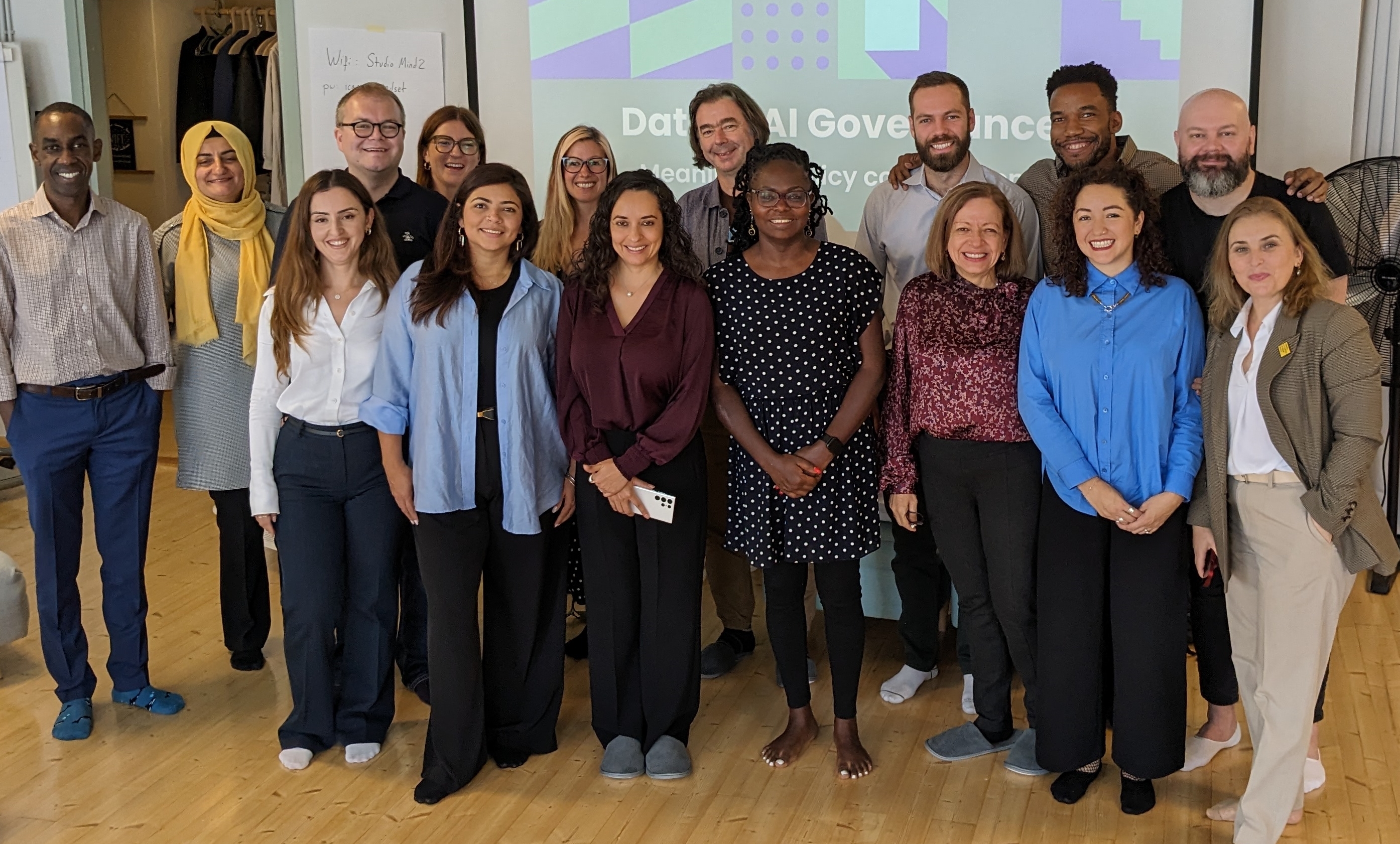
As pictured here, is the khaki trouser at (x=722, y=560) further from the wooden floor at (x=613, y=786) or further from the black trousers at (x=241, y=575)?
the black trousers at (x=241, y=575)

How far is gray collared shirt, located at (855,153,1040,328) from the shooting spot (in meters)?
3.48

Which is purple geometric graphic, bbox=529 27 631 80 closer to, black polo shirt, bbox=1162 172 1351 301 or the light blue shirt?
the light blue shirt

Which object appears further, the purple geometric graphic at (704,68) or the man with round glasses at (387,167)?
the purple geometric graphic at (704,68)

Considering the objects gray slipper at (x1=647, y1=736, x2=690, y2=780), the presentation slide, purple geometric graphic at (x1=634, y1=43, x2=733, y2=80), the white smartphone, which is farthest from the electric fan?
gray slipper at (x1=647, y1=736, x2=690, y2=780)

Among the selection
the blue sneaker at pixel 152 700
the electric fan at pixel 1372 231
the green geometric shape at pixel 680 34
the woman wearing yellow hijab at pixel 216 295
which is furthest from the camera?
the green geometric shape at pixel 680 34

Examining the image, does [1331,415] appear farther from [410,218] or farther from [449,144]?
[449,144]

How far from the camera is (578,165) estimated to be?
355 cm

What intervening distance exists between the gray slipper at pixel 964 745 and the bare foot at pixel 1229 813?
540 millimetres

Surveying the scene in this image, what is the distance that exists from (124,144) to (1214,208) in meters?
8.09

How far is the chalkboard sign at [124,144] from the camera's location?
8.93 m

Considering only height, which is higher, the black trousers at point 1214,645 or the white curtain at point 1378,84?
the white curtain at point 1378,84

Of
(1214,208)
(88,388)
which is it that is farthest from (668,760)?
(1214,208)

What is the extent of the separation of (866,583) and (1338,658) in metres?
1.52

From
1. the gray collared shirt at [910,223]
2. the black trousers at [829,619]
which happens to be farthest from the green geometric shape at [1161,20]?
the black trousers at [829,619]
